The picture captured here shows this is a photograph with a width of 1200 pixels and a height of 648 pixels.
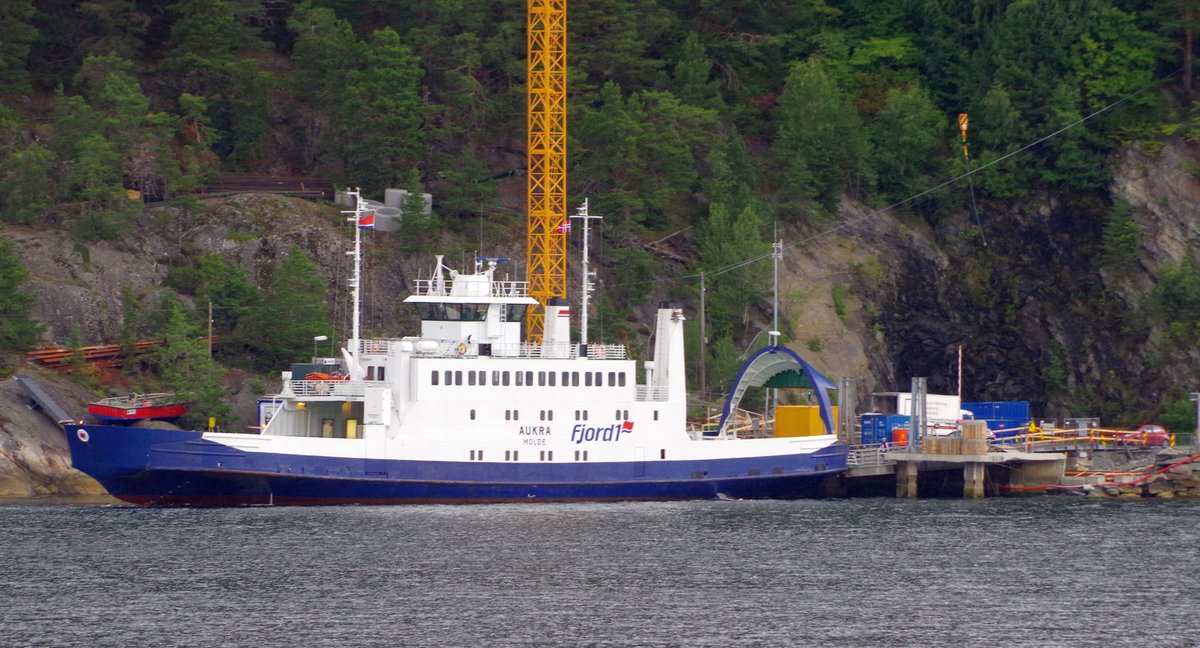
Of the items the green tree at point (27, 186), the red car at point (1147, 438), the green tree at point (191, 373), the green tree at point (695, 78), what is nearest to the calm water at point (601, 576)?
the red car at point (1147, 438)

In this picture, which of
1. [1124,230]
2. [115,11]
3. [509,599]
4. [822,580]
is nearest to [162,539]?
[509,599]

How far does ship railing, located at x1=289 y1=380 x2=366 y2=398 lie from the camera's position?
50531 mm

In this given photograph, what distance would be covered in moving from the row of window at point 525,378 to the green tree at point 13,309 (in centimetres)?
1653

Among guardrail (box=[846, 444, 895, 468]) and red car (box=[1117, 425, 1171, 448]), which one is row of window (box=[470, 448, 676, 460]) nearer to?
guardrail (box=[846, 444, 895, 468])

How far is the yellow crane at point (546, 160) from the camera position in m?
63.7

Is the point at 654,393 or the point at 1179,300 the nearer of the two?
the point at 654,393

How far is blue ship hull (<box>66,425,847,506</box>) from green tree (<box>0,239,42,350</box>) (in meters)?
10.7

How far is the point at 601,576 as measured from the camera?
3919 cm

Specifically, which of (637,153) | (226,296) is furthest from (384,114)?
(226,296)

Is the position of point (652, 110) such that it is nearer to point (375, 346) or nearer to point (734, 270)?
point (734, 270)

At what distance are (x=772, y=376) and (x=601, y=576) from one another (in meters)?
19.0

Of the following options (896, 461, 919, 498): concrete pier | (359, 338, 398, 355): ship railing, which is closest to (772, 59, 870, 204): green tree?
(896, 461, 919, 498): concrete pier

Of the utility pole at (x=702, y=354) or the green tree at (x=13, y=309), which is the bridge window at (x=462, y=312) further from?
the green tree at (x=13, y=309)

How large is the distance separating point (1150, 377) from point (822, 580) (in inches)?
1356
